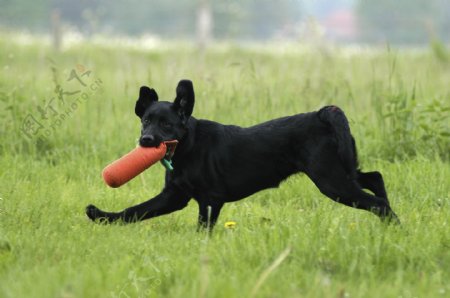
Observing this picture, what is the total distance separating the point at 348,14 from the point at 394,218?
160ft

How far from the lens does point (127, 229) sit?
418 centimetres

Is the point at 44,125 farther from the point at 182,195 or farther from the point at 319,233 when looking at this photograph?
the point at 319,233

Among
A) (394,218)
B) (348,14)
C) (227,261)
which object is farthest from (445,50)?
(348,14)

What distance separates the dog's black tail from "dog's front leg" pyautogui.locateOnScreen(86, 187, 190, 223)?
103 centimetres

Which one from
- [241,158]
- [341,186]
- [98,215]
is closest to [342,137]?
[341,186]

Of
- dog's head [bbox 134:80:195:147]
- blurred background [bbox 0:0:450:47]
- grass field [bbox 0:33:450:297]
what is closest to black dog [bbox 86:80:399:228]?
dog's head [bbox 134:80:195:147]

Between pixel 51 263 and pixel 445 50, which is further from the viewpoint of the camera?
pixel 445 50

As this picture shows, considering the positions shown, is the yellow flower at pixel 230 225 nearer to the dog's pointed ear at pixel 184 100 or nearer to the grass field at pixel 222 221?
the grass field at pixel 222 221

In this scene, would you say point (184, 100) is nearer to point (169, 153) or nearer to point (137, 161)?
point (169, 153)

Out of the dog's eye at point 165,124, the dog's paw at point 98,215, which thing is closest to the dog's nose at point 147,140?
the dog's eye at point 165,124

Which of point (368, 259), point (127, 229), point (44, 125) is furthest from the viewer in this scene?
point (44, 125)

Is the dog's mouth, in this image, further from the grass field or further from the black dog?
the grass field

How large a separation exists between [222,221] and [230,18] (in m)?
36.1

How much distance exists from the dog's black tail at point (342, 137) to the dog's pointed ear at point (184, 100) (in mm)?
834
